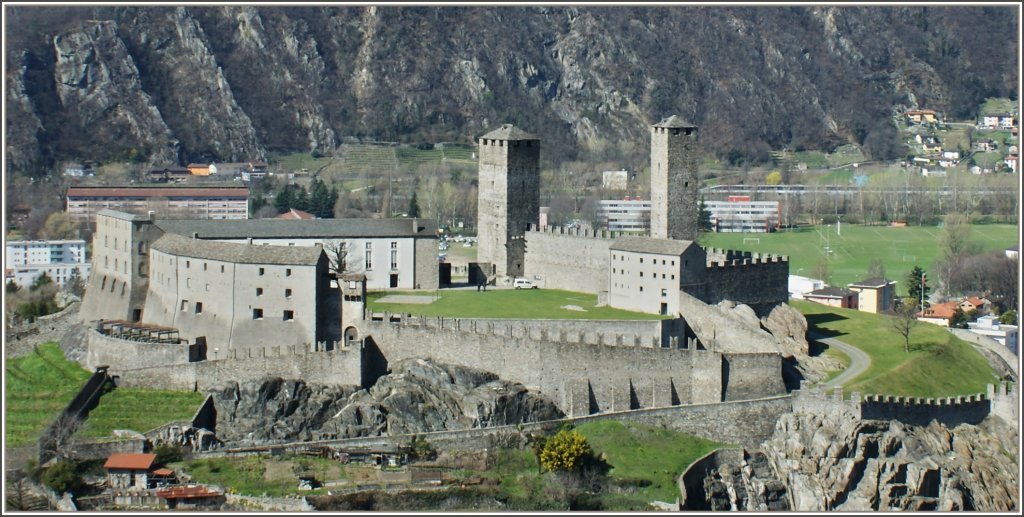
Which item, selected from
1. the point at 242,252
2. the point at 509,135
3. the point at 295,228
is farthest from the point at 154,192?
the point at 242,252

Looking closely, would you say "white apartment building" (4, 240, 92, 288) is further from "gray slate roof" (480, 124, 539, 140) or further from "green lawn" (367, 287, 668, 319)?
"green lawn" (367, 287, 668, 319)

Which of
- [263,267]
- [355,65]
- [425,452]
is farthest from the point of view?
[355,65]

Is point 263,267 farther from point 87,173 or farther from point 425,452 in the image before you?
point 87,173

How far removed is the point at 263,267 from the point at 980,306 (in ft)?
150

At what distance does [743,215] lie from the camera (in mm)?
151125

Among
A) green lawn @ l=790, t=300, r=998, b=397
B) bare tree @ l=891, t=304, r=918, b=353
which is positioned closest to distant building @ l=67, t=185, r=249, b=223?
green lawn @ l=790, t=300, r=998, b=397

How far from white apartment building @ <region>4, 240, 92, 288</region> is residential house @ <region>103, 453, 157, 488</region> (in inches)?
2010

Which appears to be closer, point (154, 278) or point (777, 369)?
point (777, 369)

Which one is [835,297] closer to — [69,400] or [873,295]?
[873,295]

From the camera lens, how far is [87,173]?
162 metres

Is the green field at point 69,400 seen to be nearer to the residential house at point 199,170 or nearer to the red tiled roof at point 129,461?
the red tiled roof at point 129,461

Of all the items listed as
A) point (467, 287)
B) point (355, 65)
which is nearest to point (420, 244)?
point (467, 287)

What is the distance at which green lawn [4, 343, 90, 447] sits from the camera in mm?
69375

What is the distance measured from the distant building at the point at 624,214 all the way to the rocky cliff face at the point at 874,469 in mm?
68480
